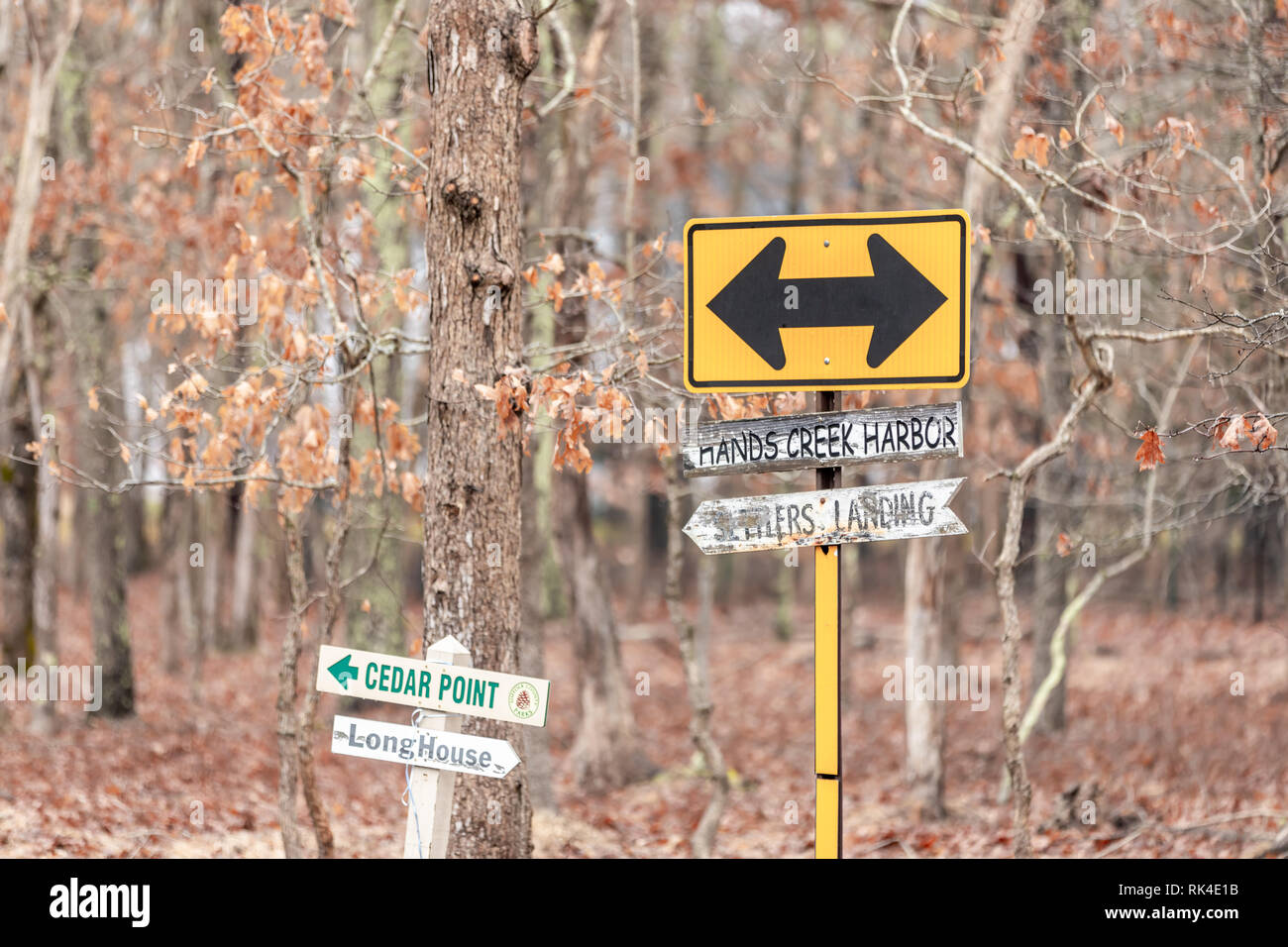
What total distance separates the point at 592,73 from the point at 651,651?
46.1 feet

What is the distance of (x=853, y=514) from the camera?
14.0 ft

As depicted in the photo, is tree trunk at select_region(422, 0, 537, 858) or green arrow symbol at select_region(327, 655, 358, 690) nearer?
green arrow symbol at select_region(327, 655, 358, 690)

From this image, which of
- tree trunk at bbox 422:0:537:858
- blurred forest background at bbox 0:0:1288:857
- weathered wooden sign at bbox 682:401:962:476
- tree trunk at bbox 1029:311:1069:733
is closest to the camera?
weathered wooden sign at bbox 682:401:962:476

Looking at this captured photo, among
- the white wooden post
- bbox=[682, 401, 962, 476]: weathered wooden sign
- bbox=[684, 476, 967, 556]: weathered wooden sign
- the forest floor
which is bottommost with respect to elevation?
the forest floor

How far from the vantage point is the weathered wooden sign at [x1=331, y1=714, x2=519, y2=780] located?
427cm

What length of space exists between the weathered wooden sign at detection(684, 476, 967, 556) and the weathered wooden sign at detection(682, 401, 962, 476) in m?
0.13

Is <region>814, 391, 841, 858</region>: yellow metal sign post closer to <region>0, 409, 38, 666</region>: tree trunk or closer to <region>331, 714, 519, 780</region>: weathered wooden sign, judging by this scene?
<region>331, 714, 519, 780</region>: weathered wooden sign

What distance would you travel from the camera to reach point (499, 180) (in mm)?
5160

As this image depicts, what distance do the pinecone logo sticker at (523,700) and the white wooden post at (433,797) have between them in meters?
0.25

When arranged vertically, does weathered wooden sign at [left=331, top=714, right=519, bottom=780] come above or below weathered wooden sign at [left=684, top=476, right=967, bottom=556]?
below

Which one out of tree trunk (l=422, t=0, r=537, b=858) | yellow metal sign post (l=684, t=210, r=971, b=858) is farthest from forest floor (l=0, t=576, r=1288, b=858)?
yellow metal sign post (l=684, t=210, r=971, b=858)

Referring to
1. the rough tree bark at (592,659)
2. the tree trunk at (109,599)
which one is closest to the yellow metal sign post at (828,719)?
the rough tree bark at (592,659)

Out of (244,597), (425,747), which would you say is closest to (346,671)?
(425,747)
